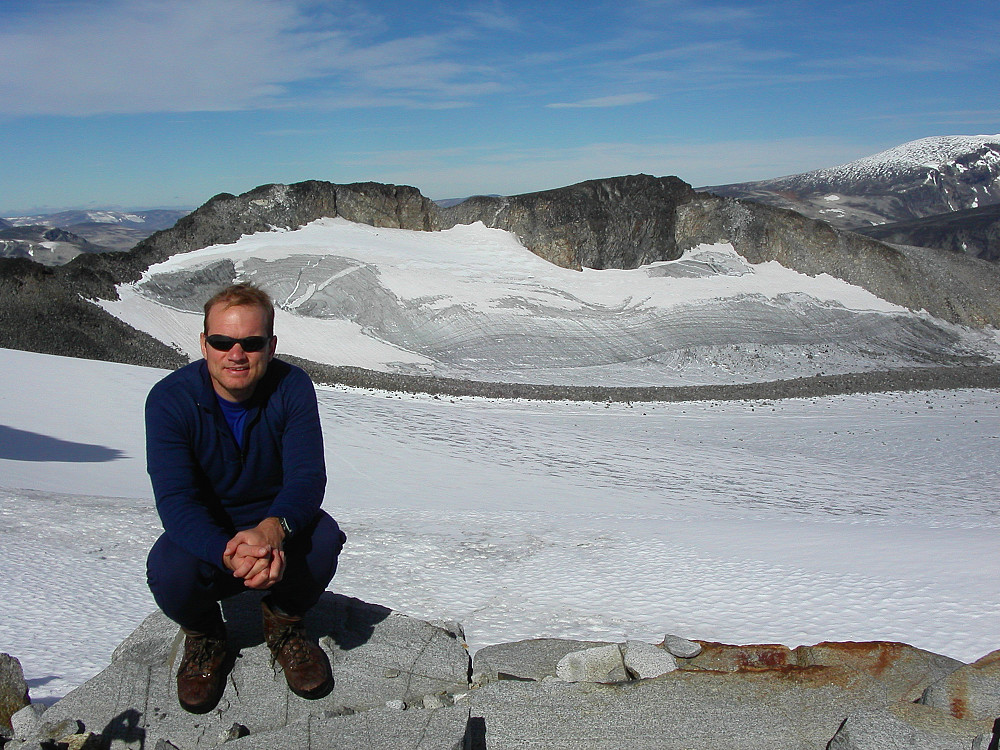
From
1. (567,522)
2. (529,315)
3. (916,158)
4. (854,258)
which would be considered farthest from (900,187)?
(567,522)

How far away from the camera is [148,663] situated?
3773 mm

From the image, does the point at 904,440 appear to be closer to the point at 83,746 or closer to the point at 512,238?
the point at 83,746

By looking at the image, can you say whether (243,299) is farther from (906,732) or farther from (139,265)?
(139,265)

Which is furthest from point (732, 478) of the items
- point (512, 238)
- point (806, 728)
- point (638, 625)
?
point (512, 238)

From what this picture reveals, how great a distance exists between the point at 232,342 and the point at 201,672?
1398mm

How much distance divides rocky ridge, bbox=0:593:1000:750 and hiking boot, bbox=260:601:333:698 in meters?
0.07

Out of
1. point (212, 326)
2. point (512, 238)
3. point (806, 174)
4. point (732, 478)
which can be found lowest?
point (732, 478)

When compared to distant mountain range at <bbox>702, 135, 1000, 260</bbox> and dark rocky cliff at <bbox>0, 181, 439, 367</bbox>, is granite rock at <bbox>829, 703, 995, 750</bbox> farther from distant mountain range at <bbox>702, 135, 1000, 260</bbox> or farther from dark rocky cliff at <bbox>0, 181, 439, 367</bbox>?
distant mountain range at <bbox>702, 135, 1000, 260</bbox>

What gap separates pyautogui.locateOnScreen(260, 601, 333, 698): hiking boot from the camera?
3.60 metres

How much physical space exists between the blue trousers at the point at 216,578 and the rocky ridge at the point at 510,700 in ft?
1.11

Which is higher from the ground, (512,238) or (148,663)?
(512,238)

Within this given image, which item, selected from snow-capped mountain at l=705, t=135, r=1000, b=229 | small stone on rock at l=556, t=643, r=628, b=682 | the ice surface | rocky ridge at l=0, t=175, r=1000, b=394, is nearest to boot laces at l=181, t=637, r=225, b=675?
the ice surface

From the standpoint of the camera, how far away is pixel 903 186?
439ft

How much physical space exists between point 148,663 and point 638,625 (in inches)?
127
